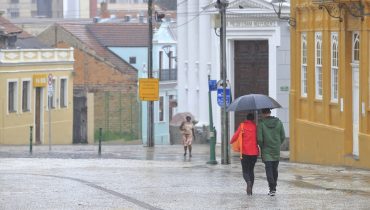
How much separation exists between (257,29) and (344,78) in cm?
1612

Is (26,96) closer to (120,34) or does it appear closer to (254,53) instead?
(120,34)

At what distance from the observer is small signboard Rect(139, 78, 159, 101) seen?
46.7 metres

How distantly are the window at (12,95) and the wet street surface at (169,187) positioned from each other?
1196 inches

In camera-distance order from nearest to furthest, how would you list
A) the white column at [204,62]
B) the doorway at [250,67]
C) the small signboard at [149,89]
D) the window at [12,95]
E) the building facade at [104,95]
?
the small signboard at [149,89], the doorway at [250,67], the white column at [204,62], the window at [12,95], the building facade at [104,95]

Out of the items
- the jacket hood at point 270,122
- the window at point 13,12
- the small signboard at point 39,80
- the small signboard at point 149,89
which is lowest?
the jacket hood at point 270,122

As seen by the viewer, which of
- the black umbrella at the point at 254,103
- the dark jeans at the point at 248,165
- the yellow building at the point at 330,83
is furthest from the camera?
the yellow building at the point at 330,83

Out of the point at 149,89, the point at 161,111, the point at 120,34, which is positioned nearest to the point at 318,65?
the point at 149,89

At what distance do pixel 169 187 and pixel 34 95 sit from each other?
43.0 metres

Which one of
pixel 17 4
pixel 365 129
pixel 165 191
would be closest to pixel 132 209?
pixel 165 191

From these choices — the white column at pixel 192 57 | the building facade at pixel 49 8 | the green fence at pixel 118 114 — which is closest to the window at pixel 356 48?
the white column at pixel 192 57

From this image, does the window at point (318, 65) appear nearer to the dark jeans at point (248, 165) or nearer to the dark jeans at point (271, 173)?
the dark jeans at point (248, 165)

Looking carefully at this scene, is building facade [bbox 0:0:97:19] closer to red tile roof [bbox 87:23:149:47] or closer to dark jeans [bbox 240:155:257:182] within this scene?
red tile roof [bbox 87:23:149:47]

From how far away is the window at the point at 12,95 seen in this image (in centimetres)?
6306

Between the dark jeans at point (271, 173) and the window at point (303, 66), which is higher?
the window at point (303, 66)
